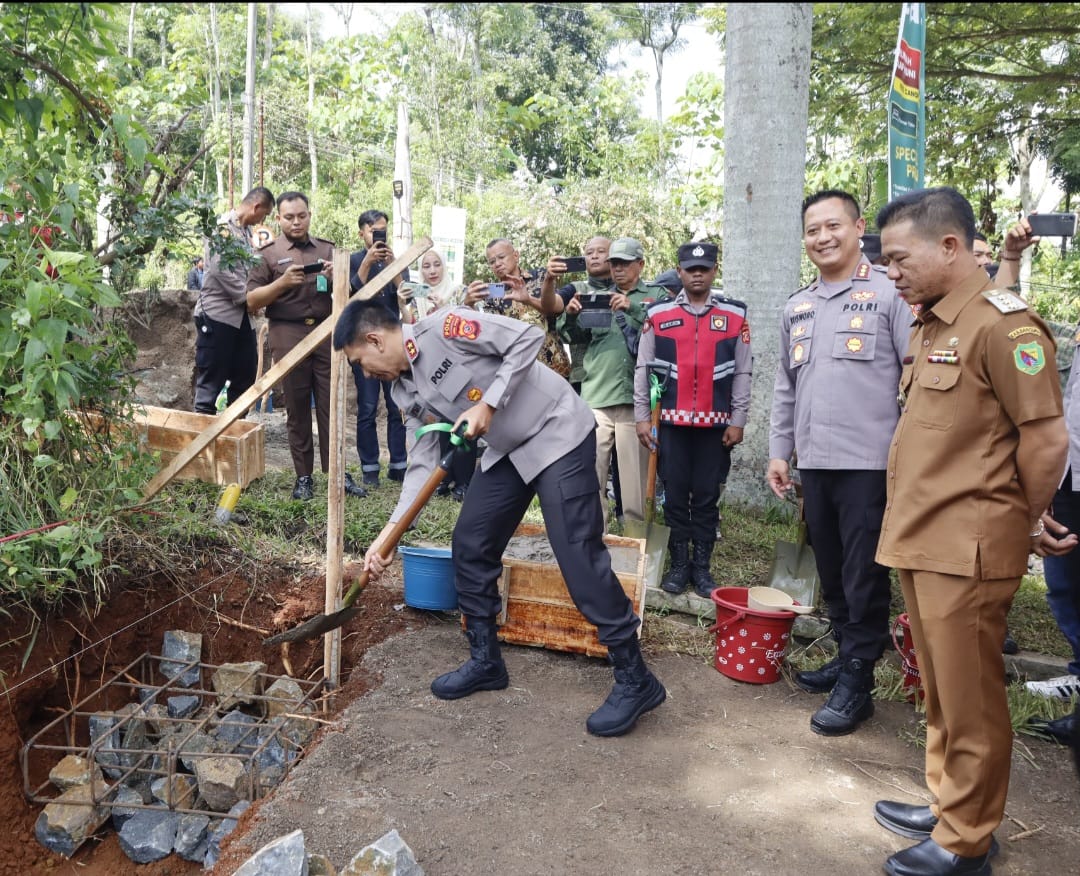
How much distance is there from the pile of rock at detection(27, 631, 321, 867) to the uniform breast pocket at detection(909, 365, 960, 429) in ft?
8.55

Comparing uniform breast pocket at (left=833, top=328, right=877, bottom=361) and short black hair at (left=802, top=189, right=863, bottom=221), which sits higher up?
short black hair at (left=802, top=189, right=863, bottom=221)

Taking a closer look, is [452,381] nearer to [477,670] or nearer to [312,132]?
[477,670]

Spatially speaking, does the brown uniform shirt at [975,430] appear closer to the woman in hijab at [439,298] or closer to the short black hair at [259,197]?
the woman in hijab at [439,298]

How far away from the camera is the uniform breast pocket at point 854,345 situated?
3406mm

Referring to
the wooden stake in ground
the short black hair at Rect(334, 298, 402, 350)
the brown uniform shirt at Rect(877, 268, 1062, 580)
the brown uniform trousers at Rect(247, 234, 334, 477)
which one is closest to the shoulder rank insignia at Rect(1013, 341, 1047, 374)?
the brown uniform shirt at Rect(877, 268, 1062, 580)

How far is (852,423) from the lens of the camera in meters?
3.40

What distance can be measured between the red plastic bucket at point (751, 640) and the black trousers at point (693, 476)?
79cm

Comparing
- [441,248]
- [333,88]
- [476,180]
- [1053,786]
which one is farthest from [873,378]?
[333,88]

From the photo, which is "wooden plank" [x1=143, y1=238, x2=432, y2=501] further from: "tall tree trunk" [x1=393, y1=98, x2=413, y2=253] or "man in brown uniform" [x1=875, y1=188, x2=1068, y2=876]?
"tall tree trunk" [x1=393, y1=98, x2=413, y2=253]

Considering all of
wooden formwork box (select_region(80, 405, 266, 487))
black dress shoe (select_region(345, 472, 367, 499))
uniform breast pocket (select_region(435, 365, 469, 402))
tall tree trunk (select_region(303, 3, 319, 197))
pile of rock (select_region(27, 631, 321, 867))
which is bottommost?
pile of rock (select_region(27, 631, 321, 867))

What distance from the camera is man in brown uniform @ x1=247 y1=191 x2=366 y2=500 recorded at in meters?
5.69

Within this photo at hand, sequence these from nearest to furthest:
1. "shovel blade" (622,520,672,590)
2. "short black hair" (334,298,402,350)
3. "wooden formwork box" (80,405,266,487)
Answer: "short black hair" (334,298,402,350) → "shovel blade" (622,520,672,590) → "wooden formwork box" (80,405,266,487)

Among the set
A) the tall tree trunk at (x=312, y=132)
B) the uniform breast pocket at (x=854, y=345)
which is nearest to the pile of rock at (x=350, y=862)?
the uniform breast pocket at (x=854, y=345)

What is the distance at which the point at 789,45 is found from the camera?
568 centimetres
